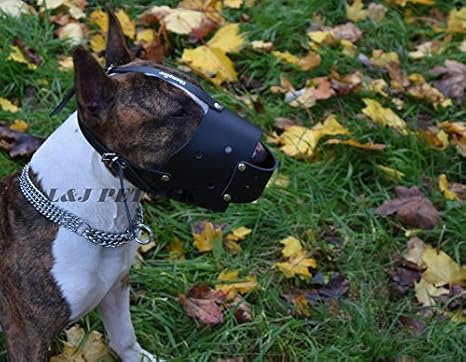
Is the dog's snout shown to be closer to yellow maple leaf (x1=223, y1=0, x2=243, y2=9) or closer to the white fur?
the white fur

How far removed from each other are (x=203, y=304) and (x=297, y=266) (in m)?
0.35

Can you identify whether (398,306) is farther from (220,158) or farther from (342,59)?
(342,59)

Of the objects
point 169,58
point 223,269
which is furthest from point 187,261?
point 169,58

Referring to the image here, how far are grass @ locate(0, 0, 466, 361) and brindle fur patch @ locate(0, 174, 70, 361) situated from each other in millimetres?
378

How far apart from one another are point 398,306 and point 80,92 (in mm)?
1318

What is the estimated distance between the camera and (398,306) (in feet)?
9.46

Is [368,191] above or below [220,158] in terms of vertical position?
below

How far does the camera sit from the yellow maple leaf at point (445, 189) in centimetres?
328

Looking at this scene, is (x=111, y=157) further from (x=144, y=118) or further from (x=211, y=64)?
(x=211, y=64)

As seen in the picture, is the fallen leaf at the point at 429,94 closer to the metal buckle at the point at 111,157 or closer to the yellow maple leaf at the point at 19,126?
the yellow maple leaf at the point at 19,126

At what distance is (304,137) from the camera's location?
3430 mm

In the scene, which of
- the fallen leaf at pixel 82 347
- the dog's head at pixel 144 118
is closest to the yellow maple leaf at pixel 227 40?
the fallen leaf at pixel 82 347

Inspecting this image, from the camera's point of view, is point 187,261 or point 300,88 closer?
point 187,261

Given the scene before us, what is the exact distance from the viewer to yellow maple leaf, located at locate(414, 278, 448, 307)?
2.91 meters
